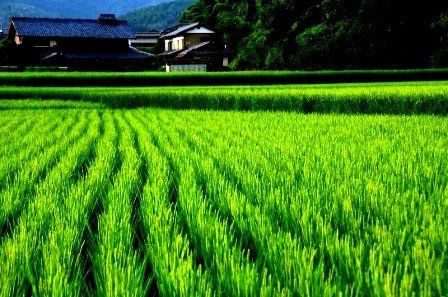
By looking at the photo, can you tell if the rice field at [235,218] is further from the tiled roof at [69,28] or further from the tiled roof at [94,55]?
the tiled roof at [69,28]

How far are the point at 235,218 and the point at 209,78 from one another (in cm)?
1666

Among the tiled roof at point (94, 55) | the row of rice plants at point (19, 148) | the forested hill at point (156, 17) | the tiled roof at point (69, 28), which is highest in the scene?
the forested hill at point (156, 17)

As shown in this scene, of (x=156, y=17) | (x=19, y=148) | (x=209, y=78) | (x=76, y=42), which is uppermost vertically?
(x=156, y=17)

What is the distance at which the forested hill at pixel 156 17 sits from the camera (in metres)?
122

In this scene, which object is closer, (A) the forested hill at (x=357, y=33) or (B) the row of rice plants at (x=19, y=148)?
(B) the row of rice plants at (x=19, y=148)

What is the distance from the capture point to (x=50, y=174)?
2.83 m

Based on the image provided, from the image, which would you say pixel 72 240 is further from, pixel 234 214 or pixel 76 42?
pixel 76 42

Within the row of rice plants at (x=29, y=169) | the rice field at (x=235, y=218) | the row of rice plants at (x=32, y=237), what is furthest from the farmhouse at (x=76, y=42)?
the row of rice plants at (x=32, y=237)

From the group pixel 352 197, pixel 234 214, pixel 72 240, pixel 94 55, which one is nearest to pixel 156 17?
pixel 94 55

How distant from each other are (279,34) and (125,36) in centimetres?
1544

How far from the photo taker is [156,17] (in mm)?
129375

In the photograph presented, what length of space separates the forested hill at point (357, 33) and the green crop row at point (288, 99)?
12.4 meters

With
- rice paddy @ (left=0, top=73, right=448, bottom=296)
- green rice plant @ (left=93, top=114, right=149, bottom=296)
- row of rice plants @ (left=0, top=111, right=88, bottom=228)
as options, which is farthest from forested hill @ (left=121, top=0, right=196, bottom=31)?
green rice plant @ (left=93, top=114, right=149, bottom=296)

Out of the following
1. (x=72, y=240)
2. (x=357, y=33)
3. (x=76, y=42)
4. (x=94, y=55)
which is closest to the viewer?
→ (x=72, y=240)
